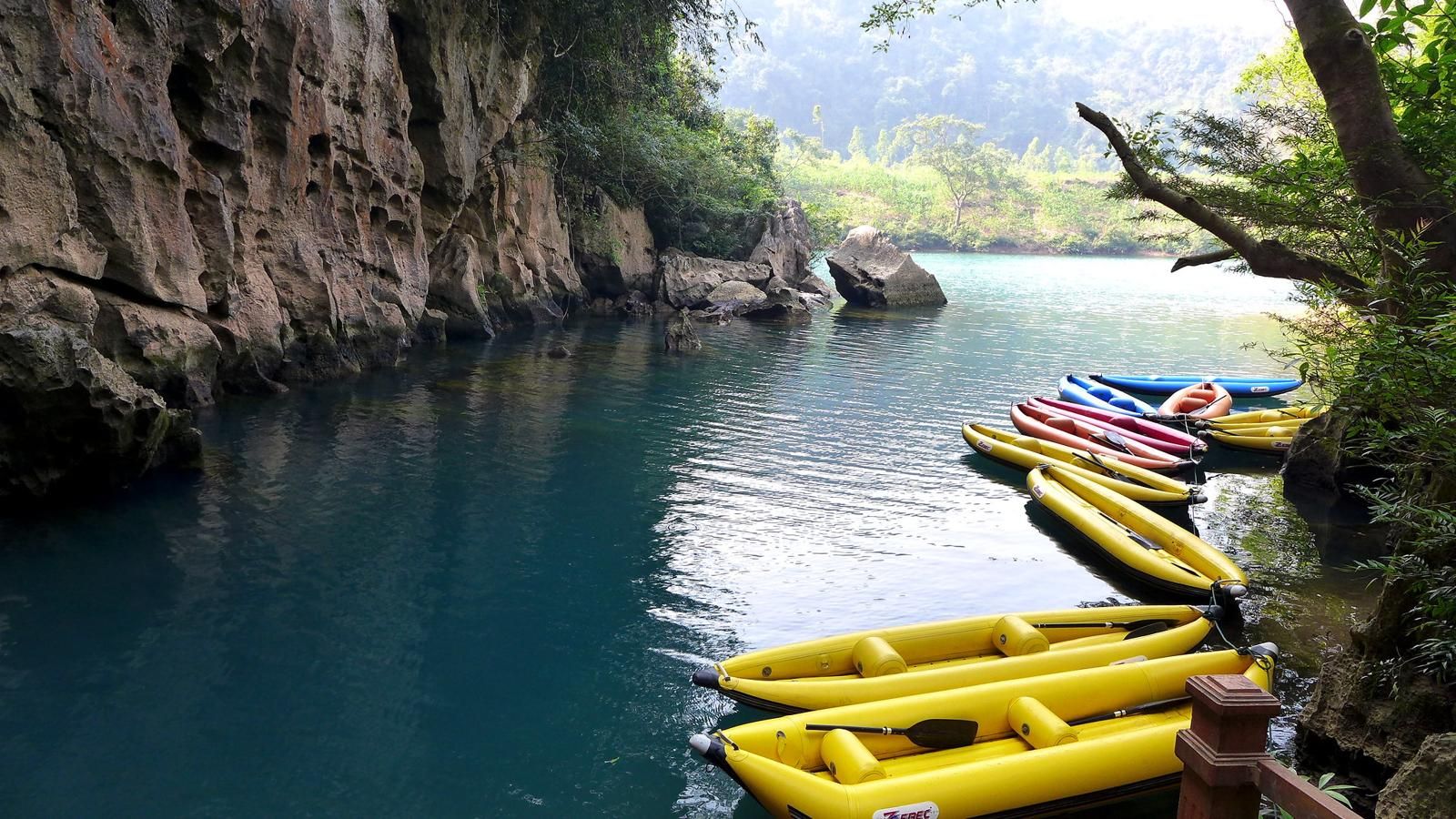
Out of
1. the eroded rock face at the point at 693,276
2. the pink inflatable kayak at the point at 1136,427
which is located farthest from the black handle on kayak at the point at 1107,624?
the eroded rock face at the point at 693,276

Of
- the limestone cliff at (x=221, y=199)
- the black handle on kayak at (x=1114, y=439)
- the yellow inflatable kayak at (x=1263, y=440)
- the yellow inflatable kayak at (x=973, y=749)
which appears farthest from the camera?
the yellow inflatable kayak at (x=1263, y=440)

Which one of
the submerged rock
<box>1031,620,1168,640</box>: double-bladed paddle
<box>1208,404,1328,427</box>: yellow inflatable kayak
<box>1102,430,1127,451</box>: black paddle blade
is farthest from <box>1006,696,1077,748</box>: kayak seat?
the submerged rock

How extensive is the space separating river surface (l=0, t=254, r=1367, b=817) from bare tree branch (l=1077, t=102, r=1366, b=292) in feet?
9.13

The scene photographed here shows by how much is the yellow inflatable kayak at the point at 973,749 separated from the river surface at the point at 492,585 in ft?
2.05

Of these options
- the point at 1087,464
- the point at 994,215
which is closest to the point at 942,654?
the point at 1087,464

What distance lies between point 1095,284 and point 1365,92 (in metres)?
43.3

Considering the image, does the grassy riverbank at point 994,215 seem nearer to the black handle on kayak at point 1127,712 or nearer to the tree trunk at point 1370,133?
the tree trunk at point 1370,133

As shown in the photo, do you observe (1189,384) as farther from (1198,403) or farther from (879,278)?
(879,278)

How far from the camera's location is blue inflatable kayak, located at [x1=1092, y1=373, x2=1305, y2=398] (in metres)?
16.8

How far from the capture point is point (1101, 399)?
614 inches

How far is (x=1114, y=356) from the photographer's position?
22297 millimetres

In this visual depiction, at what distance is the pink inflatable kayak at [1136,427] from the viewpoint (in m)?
12.3

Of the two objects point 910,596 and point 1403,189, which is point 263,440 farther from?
point 1403,189

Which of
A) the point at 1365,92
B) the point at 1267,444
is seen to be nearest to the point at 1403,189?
the point at 1365,92
